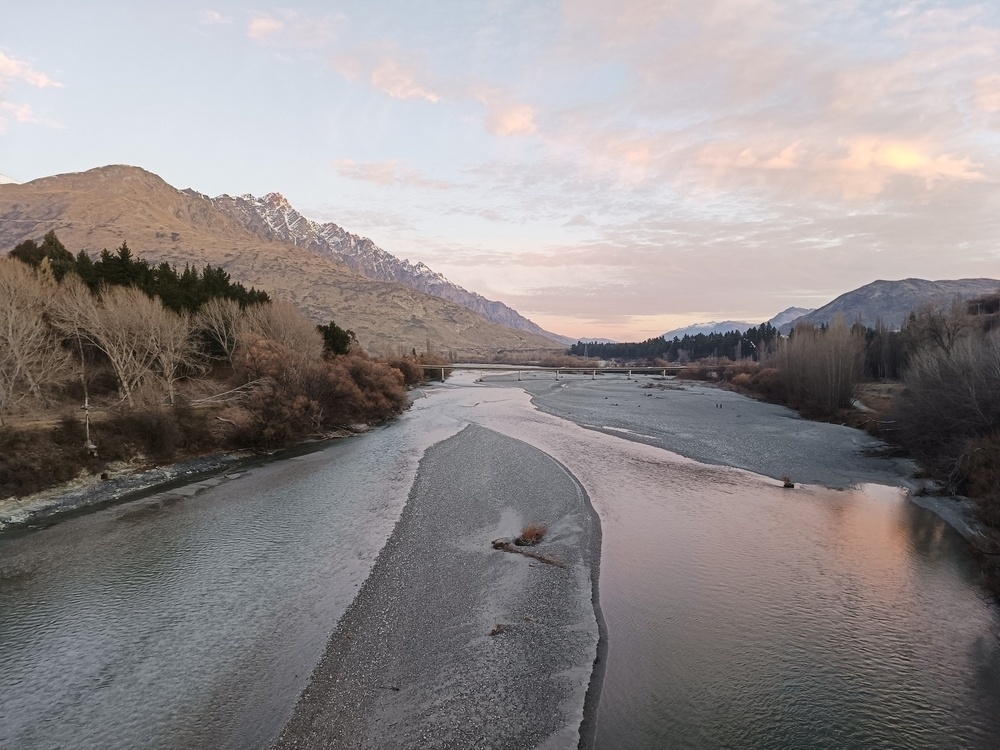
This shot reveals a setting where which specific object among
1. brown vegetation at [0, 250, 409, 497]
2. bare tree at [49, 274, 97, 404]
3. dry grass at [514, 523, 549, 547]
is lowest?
dry grass at [514, 523, 549, 547]

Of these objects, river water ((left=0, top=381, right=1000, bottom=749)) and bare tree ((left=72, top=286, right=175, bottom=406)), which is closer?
river water ((left=0, top=381, right=1000, bottom=749))

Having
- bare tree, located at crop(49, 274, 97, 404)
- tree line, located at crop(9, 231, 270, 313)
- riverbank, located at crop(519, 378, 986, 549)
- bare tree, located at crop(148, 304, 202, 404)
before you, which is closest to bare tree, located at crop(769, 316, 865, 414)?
riverbank, located at crop(519, 378, 986, 549)

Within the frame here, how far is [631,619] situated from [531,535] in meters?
6.28

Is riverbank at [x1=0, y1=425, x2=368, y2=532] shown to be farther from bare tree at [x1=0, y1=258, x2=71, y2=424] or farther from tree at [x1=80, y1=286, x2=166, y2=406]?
tree at [x1=80, y1=286, x2=166, y2=406]

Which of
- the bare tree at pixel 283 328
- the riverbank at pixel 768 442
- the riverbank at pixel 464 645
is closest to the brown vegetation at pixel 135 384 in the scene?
the bare tree at pixel 283 328

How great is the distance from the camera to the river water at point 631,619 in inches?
411

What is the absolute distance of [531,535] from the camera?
787 inches

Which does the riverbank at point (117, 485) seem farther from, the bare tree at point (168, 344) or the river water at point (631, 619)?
the bare tree at point (168, 344)

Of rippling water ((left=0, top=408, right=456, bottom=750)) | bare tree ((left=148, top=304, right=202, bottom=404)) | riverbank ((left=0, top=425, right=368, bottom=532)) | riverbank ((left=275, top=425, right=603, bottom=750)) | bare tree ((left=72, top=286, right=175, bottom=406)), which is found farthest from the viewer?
bare tree ((left=148, top=304, right=202, bottom=404))

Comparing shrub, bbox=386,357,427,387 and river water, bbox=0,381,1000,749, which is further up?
shrub, bbox=386,357,427,387

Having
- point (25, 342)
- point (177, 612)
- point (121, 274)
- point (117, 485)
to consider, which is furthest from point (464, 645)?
point (121, 274)

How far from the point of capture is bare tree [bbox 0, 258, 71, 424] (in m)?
29.7

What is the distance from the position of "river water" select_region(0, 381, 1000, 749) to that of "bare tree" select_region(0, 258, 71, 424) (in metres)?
12.9

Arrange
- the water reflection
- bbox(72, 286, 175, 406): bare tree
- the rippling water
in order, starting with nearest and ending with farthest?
1. the water reflection
2. the rippling water
3. bbox(72, 286, 175, 406): bare tree
